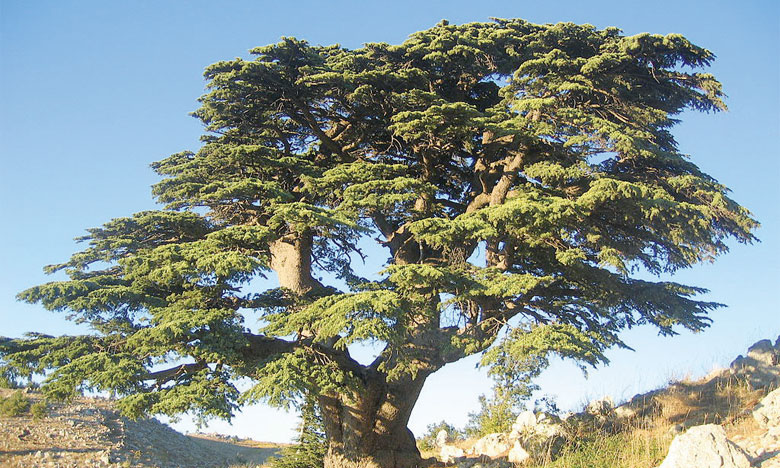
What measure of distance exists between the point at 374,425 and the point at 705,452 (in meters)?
7.42

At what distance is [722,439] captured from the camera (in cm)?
707

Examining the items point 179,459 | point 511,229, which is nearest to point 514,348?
point 511,229

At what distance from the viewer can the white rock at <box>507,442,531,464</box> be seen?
420 inches

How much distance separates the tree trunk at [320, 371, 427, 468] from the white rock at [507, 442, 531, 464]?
256cm

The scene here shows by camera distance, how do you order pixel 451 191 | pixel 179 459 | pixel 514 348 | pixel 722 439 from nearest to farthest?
pixel 722 439 → pixel 514 348 → pixel 451 191 → pixel 179 459

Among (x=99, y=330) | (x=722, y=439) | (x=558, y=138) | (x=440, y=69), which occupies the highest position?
(x=440, y=69)

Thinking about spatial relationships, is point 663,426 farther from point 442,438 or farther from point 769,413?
point 442,438

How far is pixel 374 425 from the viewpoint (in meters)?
13.0

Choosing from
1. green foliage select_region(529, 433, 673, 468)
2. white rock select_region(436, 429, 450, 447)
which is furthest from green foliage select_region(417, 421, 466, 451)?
green foliage select_region(529, 433, 673, 468)

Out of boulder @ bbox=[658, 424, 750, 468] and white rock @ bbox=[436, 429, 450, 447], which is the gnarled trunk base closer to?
white rock @ bbox=[436, 429, 450, 447]

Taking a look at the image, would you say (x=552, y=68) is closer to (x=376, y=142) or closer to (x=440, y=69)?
(x=440, y=69)

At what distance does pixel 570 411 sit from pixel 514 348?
4.86 m

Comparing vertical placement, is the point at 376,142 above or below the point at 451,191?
above

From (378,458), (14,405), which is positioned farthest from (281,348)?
(14,405)
